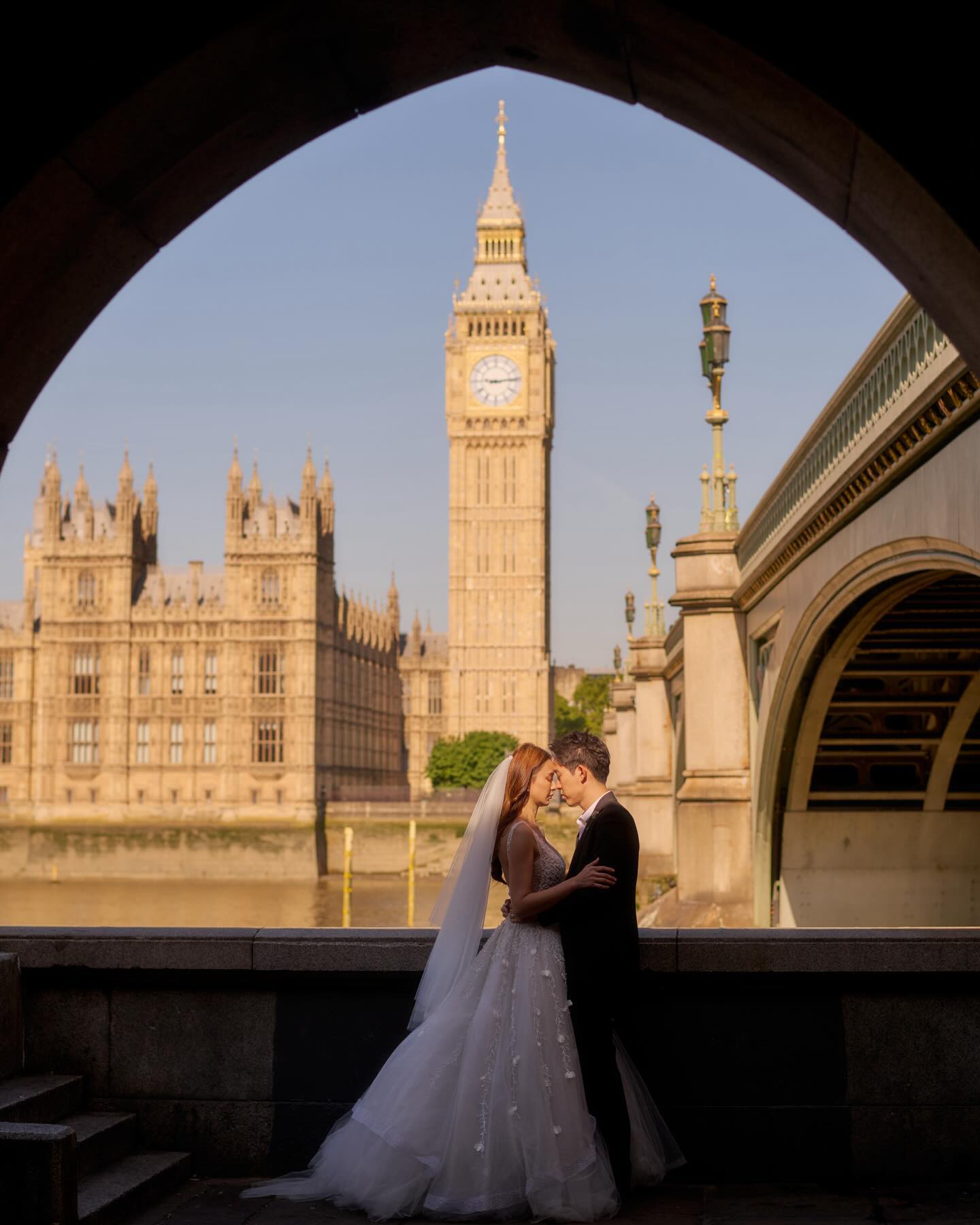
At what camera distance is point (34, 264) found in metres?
3.61

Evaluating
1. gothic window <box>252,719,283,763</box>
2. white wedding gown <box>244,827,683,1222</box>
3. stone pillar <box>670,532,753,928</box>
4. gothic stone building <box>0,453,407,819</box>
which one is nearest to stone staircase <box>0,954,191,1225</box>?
white wedding gown <box>244,827,683,1222</box>

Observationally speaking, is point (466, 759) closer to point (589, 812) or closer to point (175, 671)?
point (175, 671)

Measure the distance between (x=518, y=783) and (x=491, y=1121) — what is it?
1027mm

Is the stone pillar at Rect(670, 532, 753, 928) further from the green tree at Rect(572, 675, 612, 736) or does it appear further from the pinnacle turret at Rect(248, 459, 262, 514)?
the green tree at Rect(572, 675, 612, 736)

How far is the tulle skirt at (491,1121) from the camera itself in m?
4.64

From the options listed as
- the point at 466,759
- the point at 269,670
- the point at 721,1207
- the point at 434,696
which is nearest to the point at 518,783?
the point at 721,1207

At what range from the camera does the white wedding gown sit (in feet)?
15.2

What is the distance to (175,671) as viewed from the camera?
261 feet

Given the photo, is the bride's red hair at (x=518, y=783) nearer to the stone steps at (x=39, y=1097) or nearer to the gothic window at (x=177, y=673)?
the stone steps at (x=39, y=1097)

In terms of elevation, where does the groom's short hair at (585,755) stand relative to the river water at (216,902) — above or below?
above

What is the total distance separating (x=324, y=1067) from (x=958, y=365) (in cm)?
519

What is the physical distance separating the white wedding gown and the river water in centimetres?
4521

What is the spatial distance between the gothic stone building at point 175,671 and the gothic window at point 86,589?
0.08 metres

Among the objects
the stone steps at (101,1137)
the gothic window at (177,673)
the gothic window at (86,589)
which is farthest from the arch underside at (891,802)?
the gothic window at (86,589)
